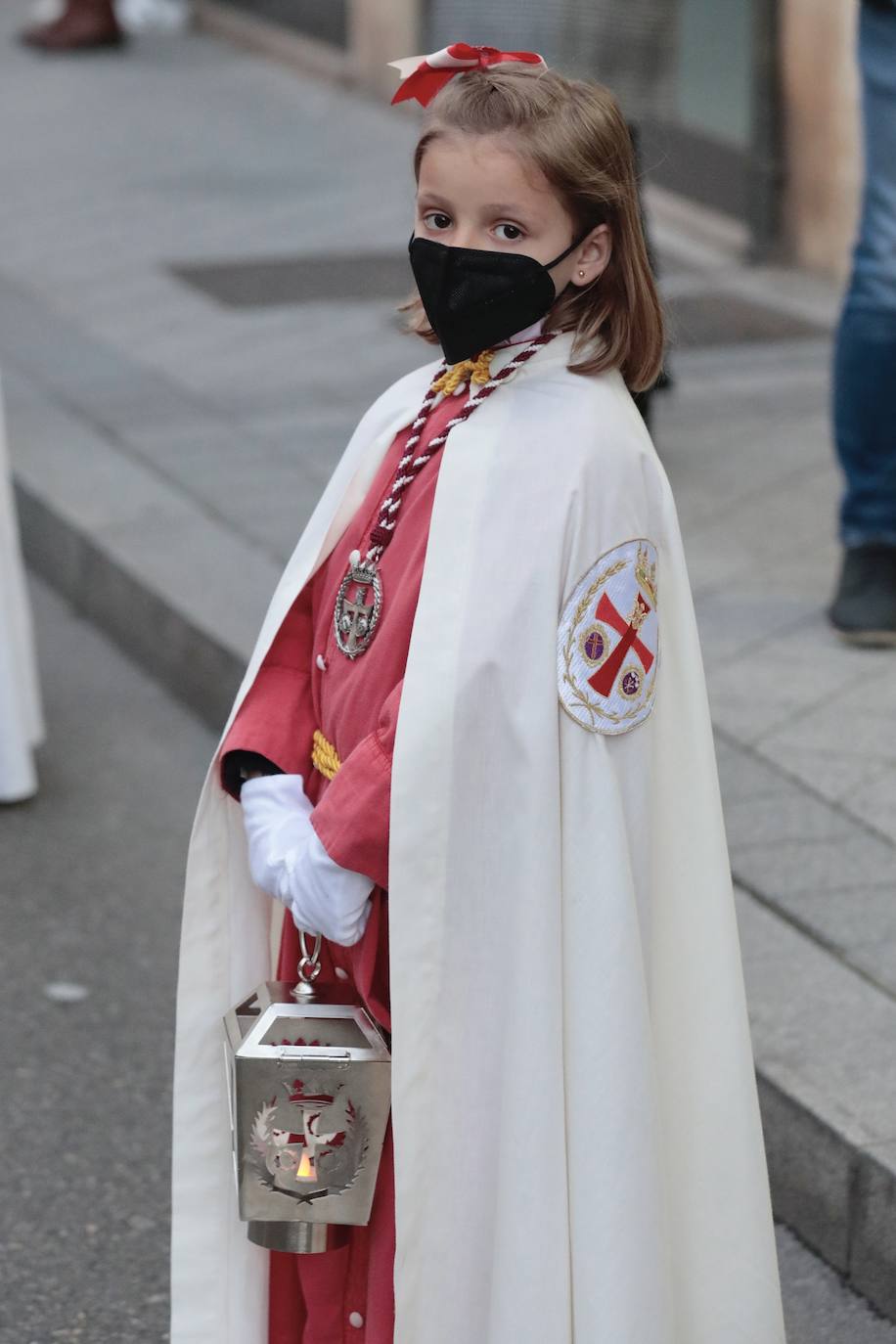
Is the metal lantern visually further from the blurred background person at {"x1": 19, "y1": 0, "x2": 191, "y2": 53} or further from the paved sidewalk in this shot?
the blurred background person at {"x1": 19, "y1": 0, "x2": 191, "y2": 53}

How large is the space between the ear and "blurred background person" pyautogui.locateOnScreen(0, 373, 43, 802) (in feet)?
8.88

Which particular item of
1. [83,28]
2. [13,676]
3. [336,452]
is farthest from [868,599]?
[83,28]

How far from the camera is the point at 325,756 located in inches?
93.0

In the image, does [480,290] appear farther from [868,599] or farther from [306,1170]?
[868,599]

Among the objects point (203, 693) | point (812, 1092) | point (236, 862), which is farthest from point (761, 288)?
point (236, 862)

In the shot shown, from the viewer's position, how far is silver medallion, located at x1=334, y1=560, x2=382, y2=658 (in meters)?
2.26

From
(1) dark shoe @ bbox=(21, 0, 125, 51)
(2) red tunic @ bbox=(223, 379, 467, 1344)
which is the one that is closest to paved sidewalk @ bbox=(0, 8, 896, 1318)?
(2) red tunic @ bbox=(223, 379, 467, 1344)

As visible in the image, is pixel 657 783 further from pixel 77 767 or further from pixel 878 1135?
pixel 77 767

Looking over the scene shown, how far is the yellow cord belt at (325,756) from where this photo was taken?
2336 millimetres

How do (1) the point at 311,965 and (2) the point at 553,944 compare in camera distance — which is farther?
(1) the point at 311,965

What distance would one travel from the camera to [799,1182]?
123 inches

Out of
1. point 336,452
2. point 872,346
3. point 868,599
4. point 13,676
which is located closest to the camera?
point 13,676

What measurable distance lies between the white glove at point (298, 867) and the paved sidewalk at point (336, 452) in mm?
1086

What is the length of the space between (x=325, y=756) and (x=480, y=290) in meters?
0.55
